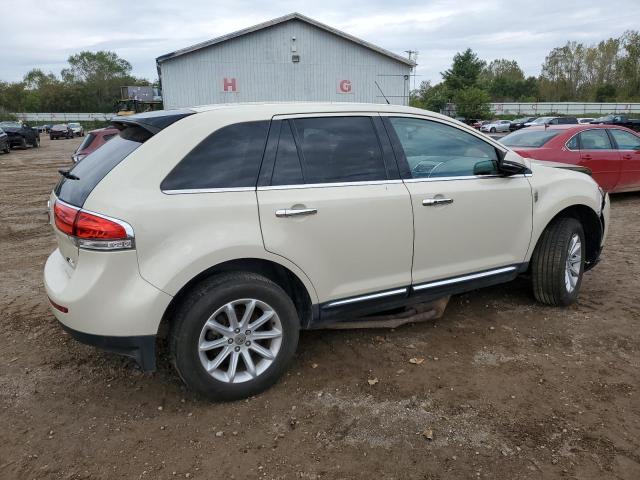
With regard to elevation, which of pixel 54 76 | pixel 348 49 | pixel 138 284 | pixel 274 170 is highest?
pixel 54 76

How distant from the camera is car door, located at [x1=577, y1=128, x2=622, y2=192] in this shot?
343 inches

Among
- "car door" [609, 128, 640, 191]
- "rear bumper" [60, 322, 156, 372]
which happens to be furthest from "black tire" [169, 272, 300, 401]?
"car door" [609, 128, 640, 191]

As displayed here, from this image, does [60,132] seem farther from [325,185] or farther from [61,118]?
[325,185]

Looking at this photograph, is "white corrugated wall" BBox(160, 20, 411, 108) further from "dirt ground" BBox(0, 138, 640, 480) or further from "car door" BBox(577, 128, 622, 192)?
"dirt ground" BBox(0, 138, 640, 480)

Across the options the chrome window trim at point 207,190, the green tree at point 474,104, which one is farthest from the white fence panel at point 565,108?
the chrome window trim at point 207,190

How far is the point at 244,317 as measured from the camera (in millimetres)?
2992

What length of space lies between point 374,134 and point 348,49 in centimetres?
2590

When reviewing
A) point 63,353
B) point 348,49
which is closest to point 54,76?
point 348,49

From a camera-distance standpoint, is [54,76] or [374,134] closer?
[374,134]

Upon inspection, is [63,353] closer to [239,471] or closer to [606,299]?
[239,471]

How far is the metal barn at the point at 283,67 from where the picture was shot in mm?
25844

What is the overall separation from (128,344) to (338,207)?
1435 millimetres

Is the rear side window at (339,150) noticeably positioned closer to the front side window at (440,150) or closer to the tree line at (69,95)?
the front side window at (440,150)

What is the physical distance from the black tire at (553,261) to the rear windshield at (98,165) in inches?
126
